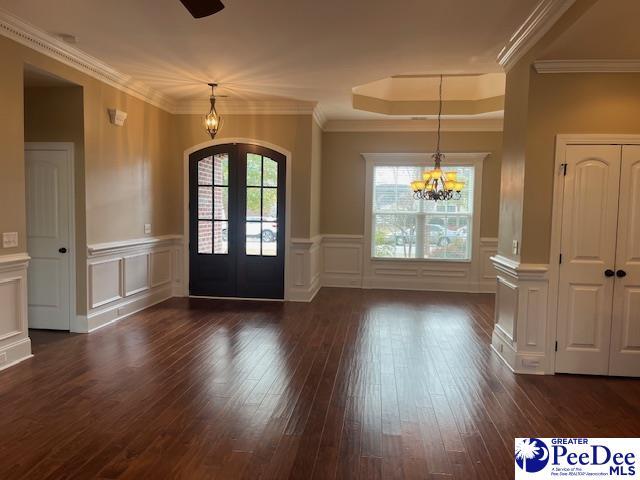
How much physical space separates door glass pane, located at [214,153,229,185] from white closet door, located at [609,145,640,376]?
5132mm

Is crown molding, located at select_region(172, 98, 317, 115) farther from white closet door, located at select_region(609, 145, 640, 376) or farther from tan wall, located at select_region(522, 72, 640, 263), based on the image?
white closet door, located at select_region(609, 145, 640, 376)

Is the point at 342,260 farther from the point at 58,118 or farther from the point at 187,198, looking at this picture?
the point at 58,118

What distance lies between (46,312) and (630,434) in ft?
18.7

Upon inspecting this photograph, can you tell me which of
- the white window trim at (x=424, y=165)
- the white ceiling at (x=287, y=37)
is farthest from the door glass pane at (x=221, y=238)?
the white window trim at (x=424, y=165)

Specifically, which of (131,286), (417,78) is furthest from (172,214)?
(417,78)

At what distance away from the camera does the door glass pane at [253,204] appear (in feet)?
22.0

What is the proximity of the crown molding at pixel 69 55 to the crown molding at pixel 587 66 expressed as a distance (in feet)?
14.9

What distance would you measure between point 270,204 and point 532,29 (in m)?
4.23

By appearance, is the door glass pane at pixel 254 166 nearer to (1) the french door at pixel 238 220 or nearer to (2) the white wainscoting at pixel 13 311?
(1) the french door at pixel 238 220

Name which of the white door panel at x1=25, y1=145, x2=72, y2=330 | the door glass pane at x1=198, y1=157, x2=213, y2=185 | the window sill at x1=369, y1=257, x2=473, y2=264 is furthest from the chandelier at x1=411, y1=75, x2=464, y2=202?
the white door panel at x1=25, y1=145, x2=72, y2=330

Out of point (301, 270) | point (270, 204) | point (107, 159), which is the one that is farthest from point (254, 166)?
point (107, 159)

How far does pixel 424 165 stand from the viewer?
25.8 ft

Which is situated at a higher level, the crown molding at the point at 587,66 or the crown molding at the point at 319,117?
the crown molding at the point at 319,117

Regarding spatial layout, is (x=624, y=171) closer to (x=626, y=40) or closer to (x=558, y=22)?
(x=626, y=40)
